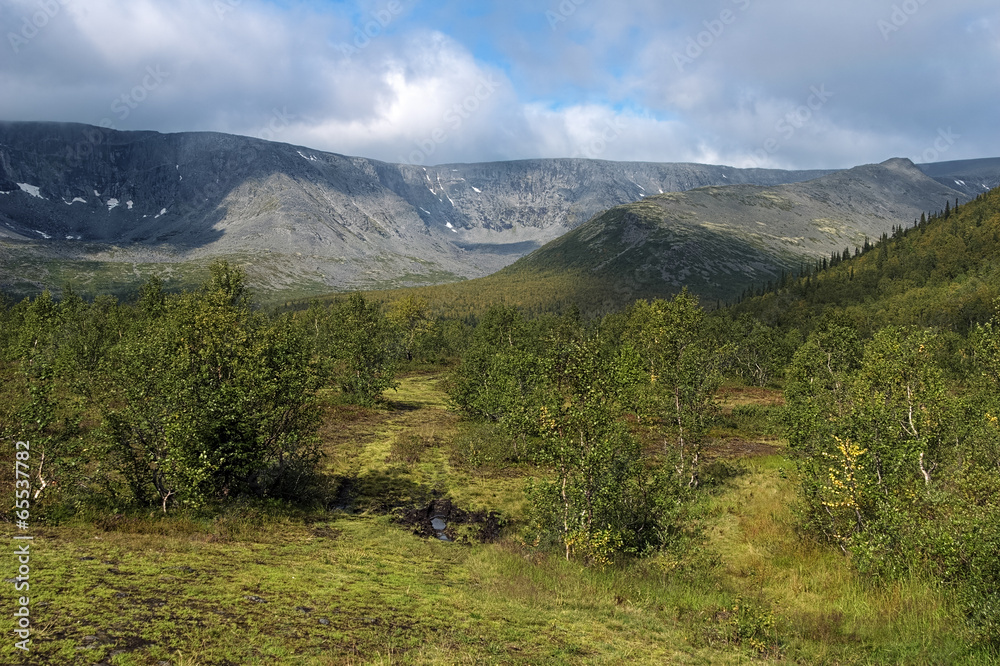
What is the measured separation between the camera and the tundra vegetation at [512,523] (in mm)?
13438

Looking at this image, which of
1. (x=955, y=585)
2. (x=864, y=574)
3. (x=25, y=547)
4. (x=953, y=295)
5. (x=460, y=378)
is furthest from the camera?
(x=953, y=295)

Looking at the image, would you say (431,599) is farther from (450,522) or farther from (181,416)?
(181,416)

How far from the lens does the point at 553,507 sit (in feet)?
77.8

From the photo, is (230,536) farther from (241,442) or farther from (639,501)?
(639,501)

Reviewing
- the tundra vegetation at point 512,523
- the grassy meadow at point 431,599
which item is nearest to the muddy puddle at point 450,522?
the tundra vegetation at point 512,523

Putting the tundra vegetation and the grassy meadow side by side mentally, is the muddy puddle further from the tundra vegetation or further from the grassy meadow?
the grassy meadow

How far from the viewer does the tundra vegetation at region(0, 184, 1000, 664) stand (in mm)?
13438

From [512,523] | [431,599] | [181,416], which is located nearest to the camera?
[431,599]

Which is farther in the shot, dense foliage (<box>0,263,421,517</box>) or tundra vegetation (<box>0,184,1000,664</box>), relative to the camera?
dense foliage (<box>0,263,421,517</box>)

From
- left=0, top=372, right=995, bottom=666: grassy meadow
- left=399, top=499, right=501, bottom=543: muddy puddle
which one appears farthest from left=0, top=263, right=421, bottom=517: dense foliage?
left=399, top=499, right=501, bottom=543: muddy puddle

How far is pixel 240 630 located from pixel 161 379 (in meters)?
14.8

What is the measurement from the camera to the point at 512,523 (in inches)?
1140

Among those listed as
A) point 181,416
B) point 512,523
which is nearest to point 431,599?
point 512,523

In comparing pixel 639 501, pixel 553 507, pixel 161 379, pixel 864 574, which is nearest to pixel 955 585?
pixel 864 574
